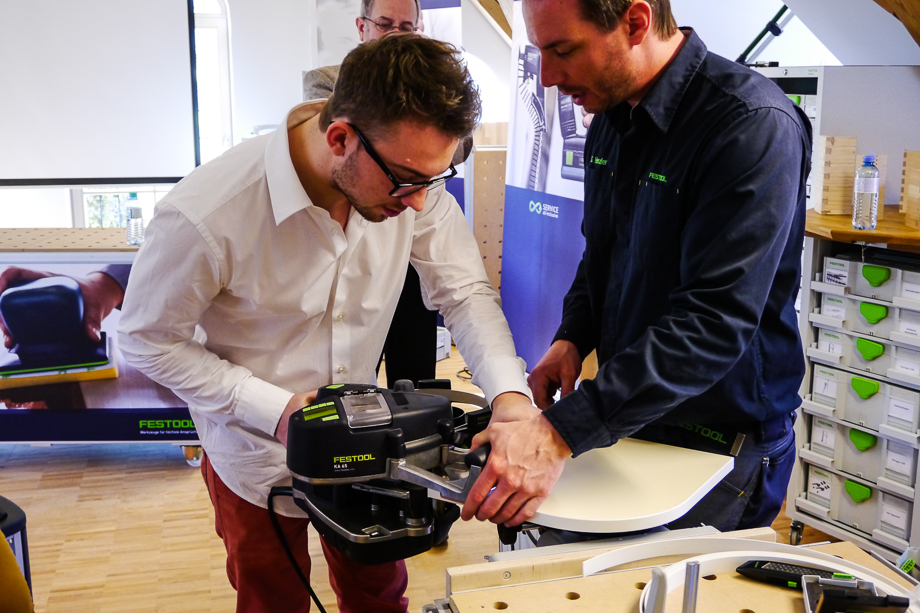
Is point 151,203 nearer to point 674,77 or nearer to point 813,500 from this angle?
point 813,500

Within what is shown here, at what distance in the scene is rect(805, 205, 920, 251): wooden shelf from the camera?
2139mm

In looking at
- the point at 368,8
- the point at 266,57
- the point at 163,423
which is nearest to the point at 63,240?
the point at 163,423

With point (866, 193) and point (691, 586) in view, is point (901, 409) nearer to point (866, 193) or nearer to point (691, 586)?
point (866, 193)

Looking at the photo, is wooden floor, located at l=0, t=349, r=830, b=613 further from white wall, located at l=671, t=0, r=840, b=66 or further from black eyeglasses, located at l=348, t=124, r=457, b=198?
white wall, located at l=671, t=0, r=840, b=66

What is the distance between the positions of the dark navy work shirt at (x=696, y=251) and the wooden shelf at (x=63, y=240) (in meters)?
2.19

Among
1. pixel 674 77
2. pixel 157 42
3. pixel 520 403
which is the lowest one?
pixel 520 403

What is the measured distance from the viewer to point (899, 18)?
268cm

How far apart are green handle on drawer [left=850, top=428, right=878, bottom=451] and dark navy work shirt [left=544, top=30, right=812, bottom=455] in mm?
1437

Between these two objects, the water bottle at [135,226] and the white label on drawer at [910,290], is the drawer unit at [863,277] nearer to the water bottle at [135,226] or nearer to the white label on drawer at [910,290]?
the white label on drawer at [910,290]

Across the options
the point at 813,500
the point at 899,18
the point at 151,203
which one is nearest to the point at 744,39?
the point at 899,18

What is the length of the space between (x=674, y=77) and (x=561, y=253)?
89.5 inches

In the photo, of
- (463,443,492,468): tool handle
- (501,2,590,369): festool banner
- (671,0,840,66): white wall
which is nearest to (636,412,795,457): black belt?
(463,443,492,468): tool handle

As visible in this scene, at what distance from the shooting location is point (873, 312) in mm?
2312

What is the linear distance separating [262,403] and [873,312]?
185 cm
